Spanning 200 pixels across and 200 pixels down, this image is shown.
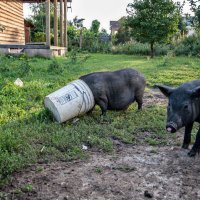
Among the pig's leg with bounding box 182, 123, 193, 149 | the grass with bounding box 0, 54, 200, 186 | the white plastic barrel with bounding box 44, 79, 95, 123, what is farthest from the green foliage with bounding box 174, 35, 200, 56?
the pig's leg with bounding box 182, 123, 193, 149

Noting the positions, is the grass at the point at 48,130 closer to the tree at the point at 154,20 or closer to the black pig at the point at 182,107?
the black pig at the point at 182,107

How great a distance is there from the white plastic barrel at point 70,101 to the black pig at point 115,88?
15 cm

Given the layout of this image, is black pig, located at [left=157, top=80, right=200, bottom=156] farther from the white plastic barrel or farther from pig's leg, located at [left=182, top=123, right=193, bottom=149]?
Result: the white plastic barrel

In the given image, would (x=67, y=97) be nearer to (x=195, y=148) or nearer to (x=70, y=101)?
(x=70, y=101)

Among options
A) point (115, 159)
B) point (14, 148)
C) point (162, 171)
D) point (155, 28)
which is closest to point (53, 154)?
point (14, 148)

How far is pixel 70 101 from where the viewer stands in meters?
5.55

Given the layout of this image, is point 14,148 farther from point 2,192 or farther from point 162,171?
point 162,171

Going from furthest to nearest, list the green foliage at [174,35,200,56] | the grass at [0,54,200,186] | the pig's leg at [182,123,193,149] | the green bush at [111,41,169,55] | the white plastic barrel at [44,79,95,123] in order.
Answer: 1. the green bush at [111,41,169,55]
2. the green foliage at [174,35,200,56]
3. the white plastic barrel at [44,79,95,123]
4. the pig's leg at [182,123,193,149]
5. the grass at [0,54,200,186]

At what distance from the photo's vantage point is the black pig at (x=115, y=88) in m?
5.96

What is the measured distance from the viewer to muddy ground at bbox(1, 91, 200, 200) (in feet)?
10.9

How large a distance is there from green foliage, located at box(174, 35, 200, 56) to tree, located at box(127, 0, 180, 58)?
2.99 meters

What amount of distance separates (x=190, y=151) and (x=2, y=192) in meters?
2.25

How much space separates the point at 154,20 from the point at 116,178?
57.5 ft

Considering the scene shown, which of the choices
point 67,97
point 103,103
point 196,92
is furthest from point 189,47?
point 196,92
